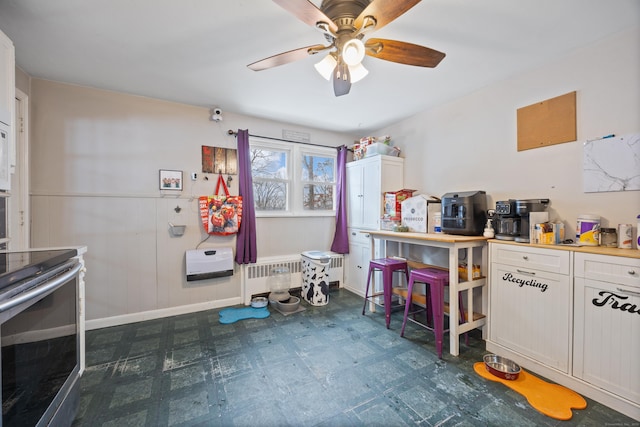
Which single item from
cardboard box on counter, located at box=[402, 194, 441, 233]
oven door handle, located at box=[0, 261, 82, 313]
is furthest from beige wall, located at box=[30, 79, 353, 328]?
cardboard box on counter, located at box=[402, 194, 441, 233]

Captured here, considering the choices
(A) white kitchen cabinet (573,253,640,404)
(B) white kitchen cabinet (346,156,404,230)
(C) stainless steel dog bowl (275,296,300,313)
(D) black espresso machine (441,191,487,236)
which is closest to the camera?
(A) white kitchen cabinet (573,253,640,404)

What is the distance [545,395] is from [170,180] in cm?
366

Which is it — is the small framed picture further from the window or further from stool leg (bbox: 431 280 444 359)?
stool leg (bbox: 431 280 444 359)

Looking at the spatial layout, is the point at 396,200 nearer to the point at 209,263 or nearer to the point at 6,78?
the point at 209,263

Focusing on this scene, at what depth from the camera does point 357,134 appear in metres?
4.08

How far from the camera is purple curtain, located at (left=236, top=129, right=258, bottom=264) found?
314 centimetres

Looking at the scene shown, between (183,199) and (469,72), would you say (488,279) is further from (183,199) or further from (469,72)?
(183,199)

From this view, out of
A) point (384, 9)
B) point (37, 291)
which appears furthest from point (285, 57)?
point (37, 291)

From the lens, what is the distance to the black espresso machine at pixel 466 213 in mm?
2332

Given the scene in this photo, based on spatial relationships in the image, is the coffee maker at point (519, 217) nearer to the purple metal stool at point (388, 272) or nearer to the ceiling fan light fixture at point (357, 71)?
Result: the purple metal stool at point (388, 272)

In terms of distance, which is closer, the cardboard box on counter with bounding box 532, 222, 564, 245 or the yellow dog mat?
the yellow dog mat

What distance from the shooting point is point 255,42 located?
1.84 m

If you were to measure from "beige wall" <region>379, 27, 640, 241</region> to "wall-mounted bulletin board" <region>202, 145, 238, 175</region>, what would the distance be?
233 centimetres

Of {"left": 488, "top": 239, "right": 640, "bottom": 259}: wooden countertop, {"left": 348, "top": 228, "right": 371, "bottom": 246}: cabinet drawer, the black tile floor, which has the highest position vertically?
{"left": 488, "top": 239, "right": 640, "bottom": 259}: wooden countertop
